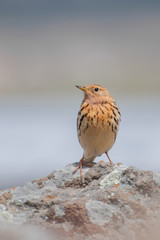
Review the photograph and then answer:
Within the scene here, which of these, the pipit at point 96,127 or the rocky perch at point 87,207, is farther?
the pipit at point 96,127

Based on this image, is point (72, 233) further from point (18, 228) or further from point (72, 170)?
point (72, 170)

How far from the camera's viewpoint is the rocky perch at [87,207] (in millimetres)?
4020

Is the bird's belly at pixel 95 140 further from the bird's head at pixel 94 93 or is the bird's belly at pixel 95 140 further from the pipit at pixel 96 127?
the bird's head at pixel 94 93

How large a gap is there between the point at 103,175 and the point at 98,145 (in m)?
1.58

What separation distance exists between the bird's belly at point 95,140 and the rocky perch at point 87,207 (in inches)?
56.5

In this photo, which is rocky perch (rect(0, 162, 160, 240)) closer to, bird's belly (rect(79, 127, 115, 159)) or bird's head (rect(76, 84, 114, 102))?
bird's belly (rect(79, 127, 115, 159))

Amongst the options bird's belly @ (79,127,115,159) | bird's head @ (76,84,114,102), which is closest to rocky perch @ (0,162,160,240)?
bird's belly @ (79,127,115,159)

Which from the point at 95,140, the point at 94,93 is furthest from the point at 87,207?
the point at 94,93

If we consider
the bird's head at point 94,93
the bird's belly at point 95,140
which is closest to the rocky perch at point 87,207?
the bird's belly at point 95,140

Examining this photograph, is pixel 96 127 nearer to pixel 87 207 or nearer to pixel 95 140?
pixel 95 140

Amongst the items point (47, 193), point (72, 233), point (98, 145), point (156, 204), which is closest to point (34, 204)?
point (47, 193)

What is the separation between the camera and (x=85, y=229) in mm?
4094

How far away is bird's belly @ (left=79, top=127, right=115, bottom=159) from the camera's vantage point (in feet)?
22.2

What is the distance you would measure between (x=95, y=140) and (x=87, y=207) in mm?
2532
